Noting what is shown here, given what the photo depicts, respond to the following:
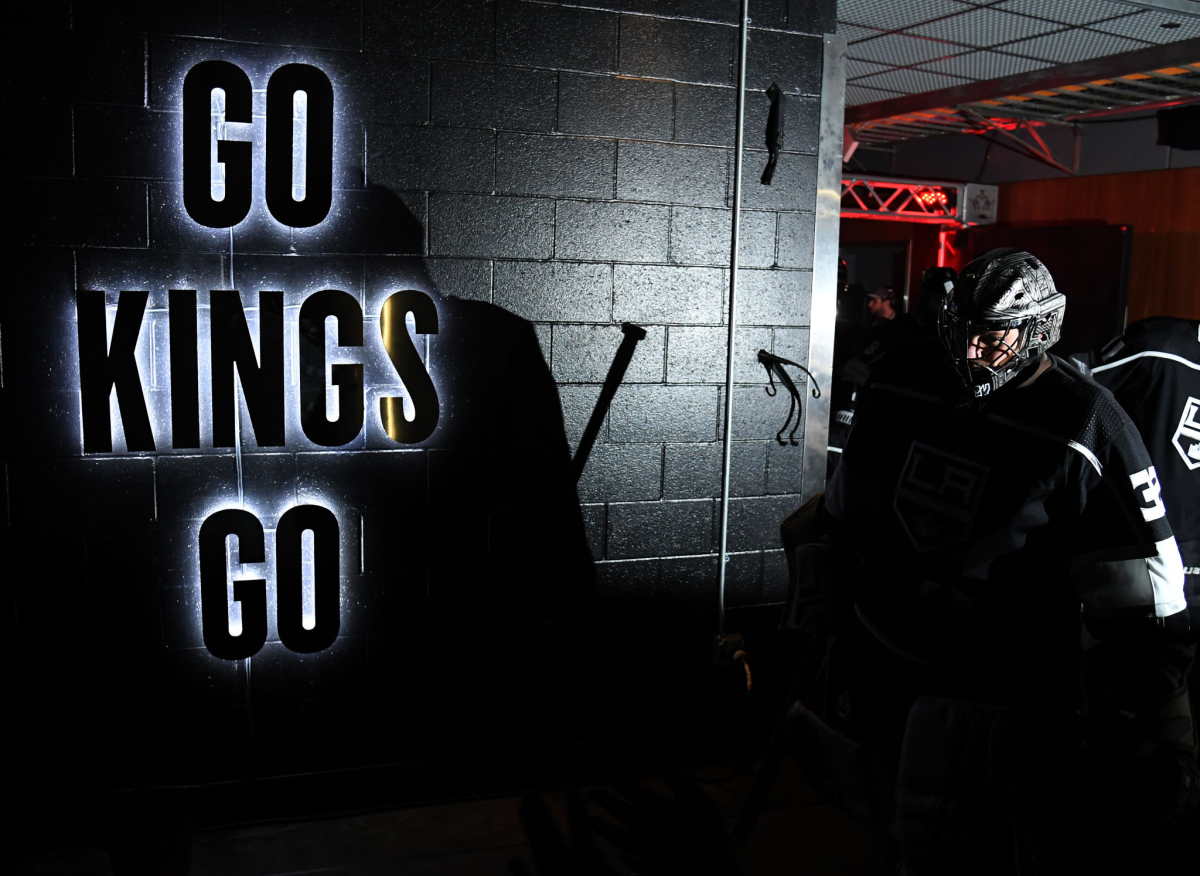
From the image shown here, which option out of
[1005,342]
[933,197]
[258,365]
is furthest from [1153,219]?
[258,365]

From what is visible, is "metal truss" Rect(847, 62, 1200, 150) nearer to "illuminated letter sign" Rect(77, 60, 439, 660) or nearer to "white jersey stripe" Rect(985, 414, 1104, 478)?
"white jersey stripe" Rect(985, 414, 1104, 478)

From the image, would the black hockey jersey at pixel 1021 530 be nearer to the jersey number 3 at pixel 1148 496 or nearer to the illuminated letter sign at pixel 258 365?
the jersey number 3 at pixel 1148 496

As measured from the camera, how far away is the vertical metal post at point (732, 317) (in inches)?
119

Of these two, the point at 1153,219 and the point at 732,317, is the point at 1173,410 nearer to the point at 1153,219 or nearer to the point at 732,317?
the point at 732,317

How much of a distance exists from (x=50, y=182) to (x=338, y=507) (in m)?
1.13

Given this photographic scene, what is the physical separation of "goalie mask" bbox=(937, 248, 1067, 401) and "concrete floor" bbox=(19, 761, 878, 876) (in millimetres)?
1492

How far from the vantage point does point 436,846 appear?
9.11ft

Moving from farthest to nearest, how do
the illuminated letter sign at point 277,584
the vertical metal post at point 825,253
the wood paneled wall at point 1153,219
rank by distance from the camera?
the wood paneled wall at point 1153,219
the vertical metal post at point 825,253
the illuminated letter sign at point 277,584

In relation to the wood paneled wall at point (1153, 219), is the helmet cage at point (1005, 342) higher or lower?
lower

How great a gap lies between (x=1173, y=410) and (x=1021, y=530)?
4.40 feet

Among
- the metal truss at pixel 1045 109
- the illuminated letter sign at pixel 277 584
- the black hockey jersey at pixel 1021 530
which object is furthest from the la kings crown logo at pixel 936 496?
the metal truss at pixel 1045 109

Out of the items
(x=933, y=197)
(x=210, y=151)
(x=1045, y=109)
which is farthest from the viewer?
(x=933, y=197)

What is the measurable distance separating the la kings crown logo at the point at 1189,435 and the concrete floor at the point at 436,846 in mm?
1495

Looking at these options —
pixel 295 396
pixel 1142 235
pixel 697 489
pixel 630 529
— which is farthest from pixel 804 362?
pixel 1142 235
